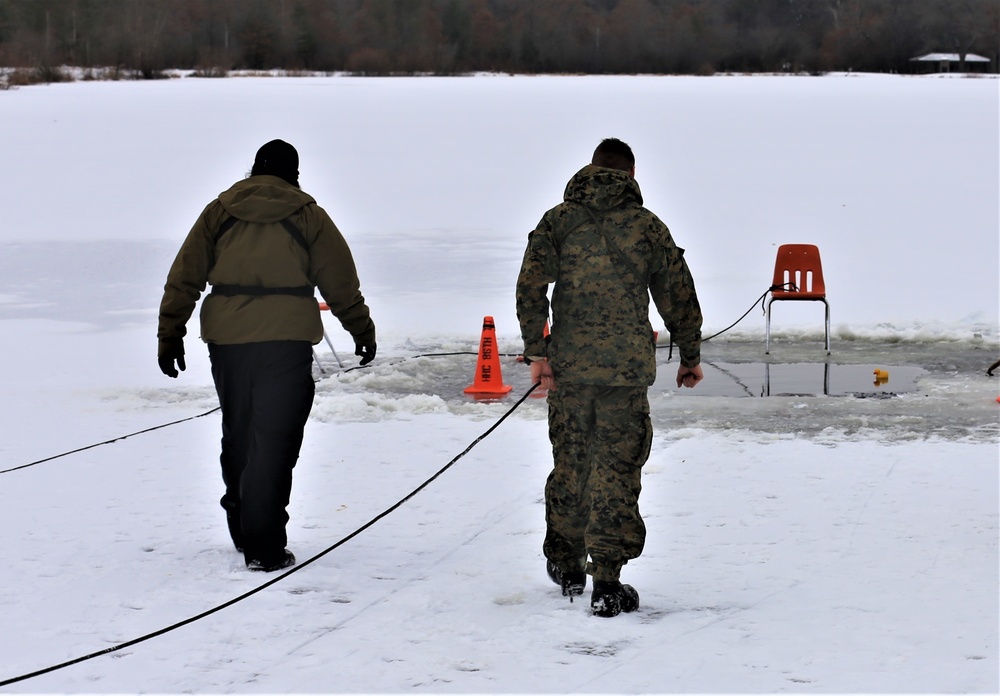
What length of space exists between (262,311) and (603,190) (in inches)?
57.4

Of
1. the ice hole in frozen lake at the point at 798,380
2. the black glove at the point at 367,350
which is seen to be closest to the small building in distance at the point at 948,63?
the ice hole in frozen lake at the point at 798,380

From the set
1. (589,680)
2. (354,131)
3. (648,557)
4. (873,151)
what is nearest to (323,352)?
(648,557)

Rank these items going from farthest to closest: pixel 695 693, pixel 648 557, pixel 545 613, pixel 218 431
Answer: pixel 218 431
pixel 648 557
pixel 545 613
pixel 695 693

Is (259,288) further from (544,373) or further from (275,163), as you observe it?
(544,373)

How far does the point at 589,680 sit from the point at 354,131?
28.9 m

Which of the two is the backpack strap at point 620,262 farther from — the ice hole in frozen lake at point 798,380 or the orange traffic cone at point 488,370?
the ice hole in frozen lake at point 798,380

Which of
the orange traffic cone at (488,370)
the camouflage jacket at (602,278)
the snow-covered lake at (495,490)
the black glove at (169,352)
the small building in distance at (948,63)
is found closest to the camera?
the snow-covered lake at (495,490)

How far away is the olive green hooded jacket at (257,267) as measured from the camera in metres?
4.91

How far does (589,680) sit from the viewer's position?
12.9 feet

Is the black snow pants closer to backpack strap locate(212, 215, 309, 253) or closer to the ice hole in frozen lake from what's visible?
backpack strap locate(212, 215, 309, 253)

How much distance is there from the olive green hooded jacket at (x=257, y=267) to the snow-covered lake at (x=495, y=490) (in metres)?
1.02

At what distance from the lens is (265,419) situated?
4949mm

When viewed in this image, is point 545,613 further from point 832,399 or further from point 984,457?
point 832,399

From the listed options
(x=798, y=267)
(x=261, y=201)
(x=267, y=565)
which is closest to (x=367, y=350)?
(x=261, y=201)
